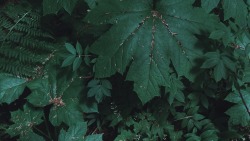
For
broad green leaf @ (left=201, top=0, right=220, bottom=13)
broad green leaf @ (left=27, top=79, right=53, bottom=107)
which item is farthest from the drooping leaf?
broad green leaf @ (left=27, top=79, right=53, bottom=107)

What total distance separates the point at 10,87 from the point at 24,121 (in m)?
0.23

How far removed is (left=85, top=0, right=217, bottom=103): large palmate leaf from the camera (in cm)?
158

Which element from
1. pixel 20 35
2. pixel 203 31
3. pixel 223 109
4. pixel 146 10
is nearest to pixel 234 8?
pixel 203 31

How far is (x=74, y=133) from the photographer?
179 centimetres

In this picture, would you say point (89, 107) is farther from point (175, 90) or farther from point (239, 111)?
point (239, 111)

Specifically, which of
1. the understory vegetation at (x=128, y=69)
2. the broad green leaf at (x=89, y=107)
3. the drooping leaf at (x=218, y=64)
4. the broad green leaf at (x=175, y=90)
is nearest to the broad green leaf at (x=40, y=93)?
the understory vegetation at (x=128, y=69)

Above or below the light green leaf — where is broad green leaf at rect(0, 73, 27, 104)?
below

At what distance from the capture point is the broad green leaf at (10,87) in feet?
6.52

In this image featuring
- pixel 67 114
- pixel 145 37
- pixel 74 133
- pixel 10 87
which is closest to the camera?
pixel 145 37

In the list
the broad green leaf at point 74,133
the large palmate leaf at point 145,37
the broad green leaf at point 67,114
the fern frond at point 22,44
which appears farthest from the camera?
the fern frond at point 22,44

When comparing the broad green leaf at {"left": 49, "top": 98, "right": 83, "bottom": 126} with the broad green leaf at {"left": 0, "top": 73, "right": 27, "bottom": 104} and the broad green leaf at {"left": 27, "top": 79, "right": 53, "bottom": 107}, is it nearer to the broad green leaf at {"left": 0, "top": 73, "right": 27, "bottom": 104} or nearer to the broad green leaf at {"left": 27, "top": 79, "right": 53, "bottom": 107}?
the broad green leaf at {"left": 27, "top": 79, "right": 53, "bottom": 107}

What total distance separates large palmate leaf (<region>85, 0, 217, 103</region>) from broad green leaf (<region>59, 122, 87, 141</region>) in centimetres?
36

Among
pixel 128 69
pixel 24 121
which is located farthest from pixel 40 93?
pixel 128 69

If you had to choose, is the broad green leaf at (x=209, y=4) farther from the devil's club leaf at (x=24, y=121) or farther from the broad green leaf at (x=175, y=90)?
the devil's club leaf at (x=24, y=121)
